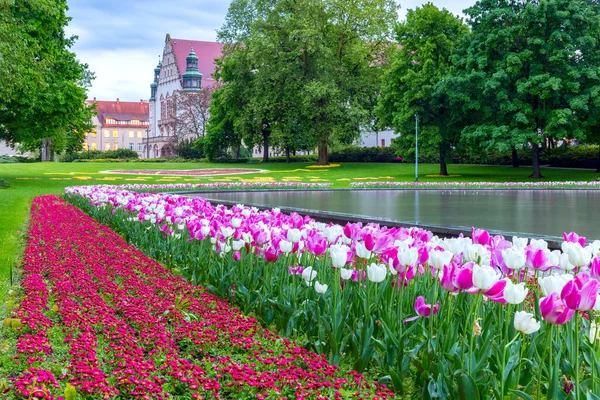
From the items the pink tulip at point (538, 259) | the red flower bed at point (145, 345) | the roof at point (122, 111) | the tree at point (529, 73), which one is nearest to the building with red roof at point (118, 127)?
the roof at point (122, 111)

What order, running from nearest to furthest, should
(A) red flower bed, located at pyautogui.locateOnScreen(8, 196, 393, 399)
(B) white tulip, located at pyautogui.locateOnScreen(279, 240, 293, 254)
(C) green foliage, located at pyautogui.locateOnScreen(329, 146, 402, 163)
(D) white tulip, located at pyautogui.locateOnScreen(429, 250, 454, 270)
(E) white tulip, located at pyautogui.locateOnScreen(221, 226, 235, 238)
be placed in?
(A) red flower bed, located at pyautogui.locateOnScreen(8, 196, 393, 399) < (D) white tulip, located at pyautogui.locateOnScreen(429, 250, 454, 270) < (B) white tulip, located at pyautogui.locateOnScreen(279, 240, 293, 254) < (E) white tulip, located at pyautogui.locateOnScreen(221, 226, 235, 238) < (C) green foliage, located at pyautogui.locateOnScreen(329, 146, 402, 163)

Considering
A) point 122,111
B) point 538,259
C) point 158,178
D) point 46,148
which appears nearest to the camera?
point 538,259

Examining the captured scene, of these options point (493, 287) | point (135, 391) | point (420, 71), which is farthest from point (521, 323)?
point (420, 71)

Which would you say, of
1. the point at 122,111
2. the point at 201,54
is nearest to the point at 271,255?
the point at 201,54

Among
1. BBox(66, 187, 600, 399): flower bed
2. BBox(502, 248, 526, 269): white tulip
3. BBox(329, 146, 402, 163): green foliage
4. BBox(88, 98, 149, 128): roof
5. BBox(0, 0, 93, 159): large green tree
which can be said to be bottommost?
BBox(66, 187, 600, 399): flower bed

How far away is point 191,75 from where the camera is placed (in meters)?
99.8

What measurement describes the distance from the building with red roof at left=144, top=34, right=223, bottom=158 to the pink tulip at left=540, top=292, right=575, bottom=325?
98.2m

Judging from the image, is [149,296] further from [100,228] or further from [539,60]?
[539,60]

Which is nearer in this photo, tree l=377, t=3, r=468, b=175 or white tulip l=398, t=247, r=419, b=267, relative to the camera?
white tulip l=398, t=247, r=419, b=267

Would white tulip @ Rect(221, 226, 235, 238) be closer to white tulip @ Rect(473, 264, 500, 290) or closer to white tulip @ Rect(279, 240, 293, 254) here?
white tulip @ Rect(279, 240, 293, 254)

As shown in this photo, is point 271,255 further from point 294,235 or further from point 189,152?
point 189,152

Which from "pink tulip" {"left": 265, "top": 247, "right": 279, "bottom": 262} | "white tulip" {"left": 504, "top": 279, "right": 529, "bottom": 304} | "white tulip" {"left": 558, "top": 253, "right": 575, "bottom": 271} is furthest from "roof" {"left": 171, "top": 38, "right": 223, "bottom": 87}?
"white tulip" {"left": 504, "top": 279, "right": 529, "bottom": 304}

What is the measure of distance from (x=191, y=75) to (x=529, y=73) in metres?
72.5

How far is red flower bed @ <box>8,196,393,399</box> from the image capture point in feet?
10.3
